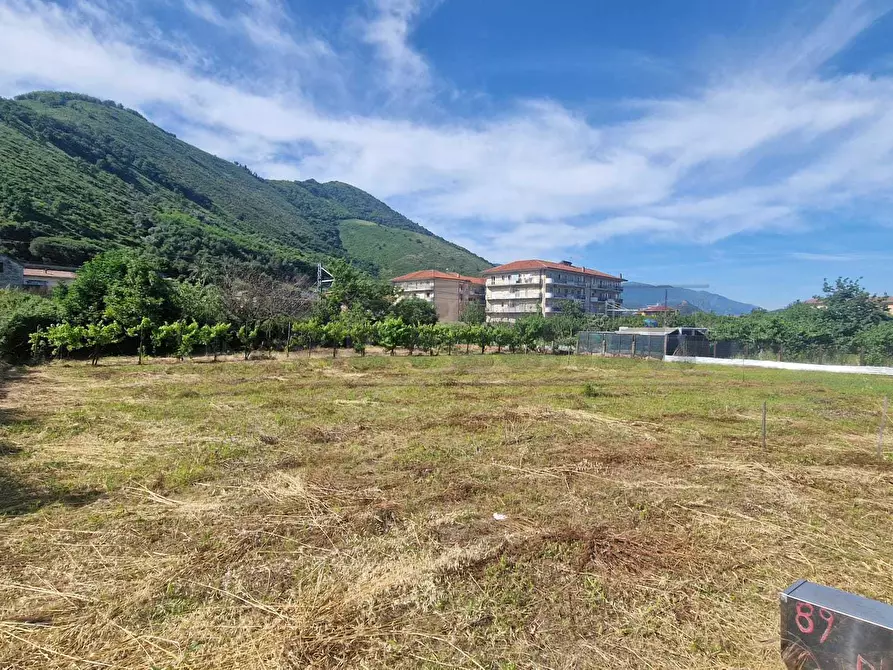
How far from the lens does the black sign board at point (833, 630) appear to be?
5.86 feet

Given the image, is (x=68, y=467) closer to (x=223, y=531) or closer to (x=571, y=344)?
(x=223, y=531)

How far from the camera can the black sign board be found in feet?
5.86

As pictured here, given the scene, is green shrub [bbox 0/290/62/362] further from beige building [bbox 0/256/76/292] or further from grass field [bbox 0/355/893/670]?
beige building [bbox 0/256/76/292]

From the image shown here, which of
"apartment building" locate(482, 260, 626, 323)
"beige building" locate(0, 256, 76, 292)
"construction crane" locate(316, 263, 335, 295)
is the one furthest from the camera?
"apartment building" locate(482, 260, 626, 323)

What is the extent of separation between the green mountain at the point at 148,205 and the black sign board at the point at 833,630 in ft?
118

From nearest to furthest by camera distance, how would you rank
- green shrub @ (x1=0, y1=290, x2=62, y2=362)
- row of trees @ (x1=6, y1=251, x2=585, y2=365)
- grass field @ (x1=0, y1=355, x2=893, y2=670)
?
grass field @ (x1=0, y1=355, x2=893, y2=670)
green shrub @ (x1=0, y1=290, x2=62, y2=362)
row of trees @ (x1=6, y1=251, x2=585, y2=365)

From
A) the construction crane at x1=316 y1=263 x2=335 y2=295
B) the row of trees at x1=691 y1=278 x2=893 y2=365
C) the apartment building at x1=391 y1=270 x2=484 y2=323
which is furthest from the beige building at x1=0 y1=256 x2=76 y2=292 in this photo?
the row of trees at x1=691 y1=278 x2=893 y2=365

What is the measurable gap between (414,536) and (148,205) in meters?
71.8

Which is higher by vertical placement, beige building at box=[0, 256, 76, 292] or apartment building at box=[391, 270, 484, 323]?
apartment building at box=[391, 270, 484, 323]

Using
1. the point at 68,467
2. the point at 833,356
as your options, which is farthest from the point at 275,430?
the point at 833,356

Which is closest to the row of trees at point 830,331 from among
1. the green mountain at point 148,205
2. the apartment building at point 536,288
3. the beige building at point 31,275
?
the apartment building at point 536,288

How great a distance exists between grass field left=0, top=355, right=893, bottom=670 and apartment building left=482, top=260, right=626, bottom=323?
187ft

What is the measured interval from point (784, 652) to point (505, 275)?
68253mm

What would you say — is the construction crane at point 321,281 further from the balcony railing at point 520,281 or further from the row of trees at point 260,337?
the balcony railing at point 520,281
